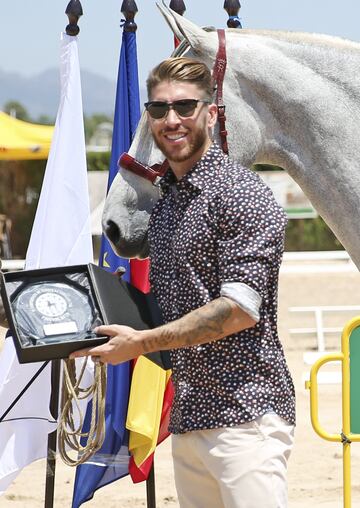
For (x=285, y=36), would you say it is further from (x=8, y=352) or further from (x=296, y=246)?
(x=296, y=246)

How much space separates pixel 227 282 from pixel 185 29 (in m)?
1.42

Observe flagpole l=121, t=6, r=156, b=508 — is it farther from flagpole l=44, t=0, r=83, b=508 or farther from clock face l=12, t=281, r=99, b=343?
clock face l=12, t=281, r=99, b=343

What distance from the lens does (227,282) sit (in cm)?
251

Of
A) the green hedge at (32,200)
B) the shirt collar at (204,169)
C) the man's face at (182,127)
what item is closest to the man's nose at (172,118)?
the man's face at (182,127)

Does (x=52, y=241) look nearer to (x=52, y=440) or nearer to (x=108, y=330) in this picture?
(x=52, y=440)

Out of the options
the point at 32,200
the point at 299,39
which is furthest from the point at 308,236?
the point at 299,39

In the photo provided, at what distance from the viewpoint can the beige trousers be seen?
258 centimetres

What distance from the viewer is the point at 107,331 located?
101 inches

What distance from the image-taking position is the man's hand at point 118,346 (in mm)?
2547

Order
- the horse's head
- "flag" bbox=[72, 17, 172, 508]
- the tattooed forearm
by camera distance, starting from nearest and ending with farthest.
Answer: the tattooed forearm → the horse's head → "flag" bbox=[72, 17, 172, 508]

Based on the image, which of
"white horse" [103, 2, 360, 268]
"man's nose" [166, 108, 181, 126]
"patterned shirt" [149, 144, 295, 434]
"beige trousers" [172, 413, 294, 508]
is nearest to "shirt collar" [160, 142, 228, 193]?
"patterned shirt" [149, 144, 295, 434]

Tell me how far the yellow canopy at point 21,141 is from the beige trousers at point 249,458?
11.7 m

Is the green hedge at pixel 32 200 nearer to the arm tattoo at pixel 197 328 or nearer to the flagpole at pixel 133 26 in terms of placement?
the flagpole at pixel 133 26

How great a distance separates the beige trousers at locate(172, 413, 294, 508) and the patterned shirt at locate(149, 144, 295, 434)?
3cm
